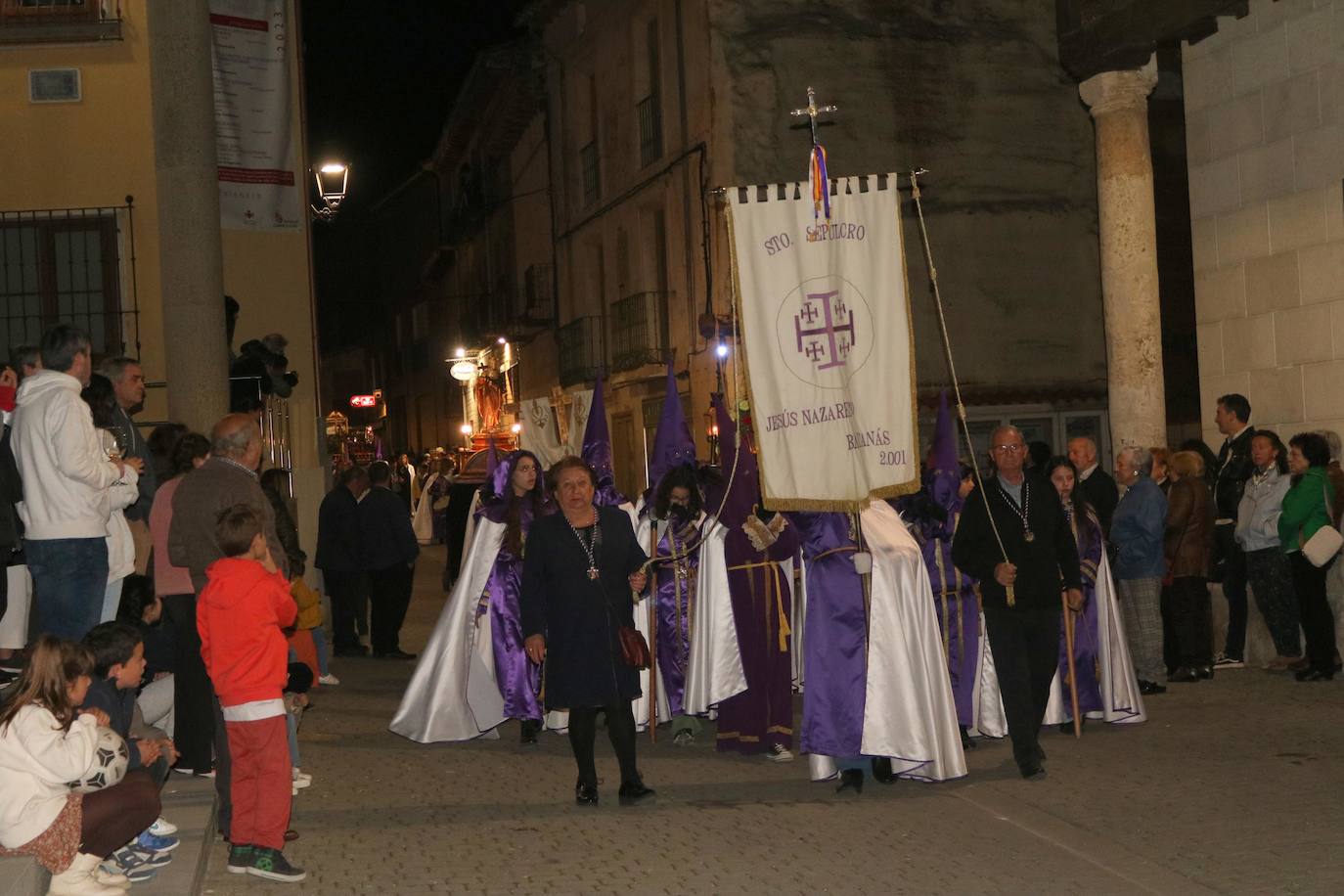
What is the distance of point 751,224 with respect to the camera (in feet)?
30.1

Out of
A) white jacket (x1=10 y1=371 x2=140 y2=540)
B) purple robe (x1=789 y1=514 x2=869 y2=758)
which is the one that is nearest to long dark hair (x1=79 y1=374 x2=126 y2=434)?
white jacket (x1=10 y1=371 x2=140 y2=540)

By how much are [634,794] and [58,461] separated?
3298mm

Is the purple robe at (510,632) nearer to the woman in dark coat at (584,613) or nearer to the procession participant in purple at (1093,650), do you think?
the woman in dark coat at (584,613)

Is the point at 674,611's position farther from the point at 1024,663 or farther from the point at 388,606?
the point at 388,606

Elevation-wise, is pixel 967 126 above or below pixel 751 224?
above

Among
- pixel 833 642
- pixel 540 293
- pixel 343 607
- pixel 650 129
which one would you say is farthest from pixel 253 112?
pixel 540 293

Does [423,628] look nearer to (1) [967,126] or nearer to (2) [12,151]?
(2) [12,151]

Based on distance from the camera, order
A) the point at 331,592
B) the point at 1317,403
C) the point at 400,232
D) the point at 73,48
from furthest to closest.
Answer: the point at 400,232 → the point at 331,592 → the point at 73,48 → the point at 1317,403

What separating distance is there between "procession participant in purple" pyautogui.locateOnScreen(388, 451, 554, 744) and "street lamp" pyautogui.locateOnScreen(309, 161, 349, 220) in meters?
12.3

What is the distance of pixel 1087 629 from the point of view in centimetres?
1088

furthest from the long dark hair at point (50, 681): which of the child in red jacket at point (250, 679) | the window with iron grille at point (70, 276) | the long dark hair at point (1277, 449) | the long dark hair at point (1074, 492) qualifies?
the long dark hair at point (1277, 449)

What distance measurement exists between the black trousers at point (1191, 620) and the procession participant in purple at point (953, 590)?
10.2 feet

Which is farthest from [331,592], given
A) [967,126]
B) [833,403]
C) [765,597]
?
[967,126]

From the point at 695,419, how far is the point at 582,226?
8.08 metres
